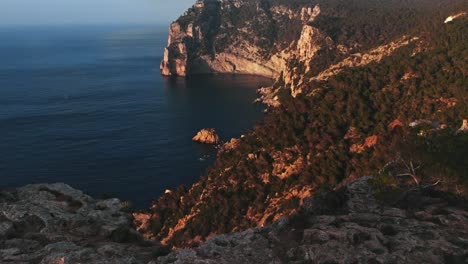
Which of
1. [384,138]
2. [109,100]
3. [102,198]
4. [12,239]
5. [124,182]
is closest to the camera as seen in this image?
[12,239]

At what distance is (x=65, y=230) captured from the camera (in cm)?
2319

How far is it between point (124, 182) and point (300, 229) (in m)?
87.8

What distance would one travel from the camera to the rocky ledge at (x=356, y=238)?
19.3 metres

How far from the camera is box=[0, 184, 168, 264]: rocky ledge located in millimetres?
19969

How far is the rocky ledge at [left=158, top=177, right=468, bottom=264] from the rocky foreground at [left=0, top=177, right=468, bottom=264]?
46 mm

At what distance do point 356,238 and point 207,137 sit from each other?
115 meters

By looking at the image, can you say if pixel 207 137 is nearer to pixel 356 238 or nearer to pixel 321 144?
pixel 321 144

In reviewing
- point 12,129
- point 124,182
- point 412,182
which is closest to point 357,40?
point 124,182

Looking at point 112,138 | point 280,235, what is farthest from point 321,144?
point 112,138

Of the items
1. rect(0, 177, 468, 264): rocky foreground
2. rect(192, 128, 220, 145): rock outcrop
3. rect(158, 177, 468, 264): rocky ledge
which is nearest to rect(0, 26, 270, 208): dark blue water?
rect(192, 128, 220, 145): rock outcrop

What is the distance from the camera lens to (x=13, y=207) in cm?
2375

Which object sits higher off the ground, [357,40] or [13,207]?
[357,40]

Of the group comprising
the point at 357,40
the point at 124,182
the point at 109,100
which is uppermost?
the point at 357,40

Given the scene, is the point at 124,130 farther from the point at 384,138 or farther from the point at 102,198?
the point at 102,198
